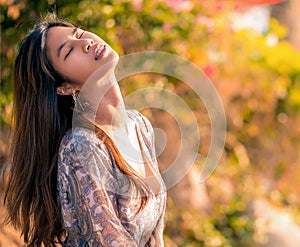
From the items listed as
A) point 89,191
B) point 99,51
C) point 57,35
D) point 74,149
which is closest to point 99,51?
point 99,51

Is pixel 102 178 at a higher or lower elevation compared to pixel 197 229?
higher

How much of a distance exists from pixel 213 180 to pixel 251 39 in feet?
4.54

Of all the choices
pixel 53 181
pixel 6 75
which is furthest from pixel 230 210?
A: pixel 53 181

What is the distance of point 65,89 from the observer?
7.80 feet

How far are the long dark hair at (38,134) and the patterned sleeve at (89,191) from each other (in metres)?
0.07

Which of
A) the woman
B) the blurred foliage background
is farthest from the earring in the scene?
the blurred foliage background

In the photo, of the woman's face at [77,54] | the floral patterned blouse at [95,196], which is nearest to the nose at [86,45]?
the woman's face at [77,54]

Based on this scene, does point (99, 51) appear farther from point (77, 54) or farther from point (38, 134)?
point (38, 134)

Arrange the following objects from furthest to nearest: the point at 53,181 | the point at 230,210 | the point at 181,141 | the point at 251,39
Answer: the point at 251,39
the point at 230,210
the point at 181,141
the point at 53,181

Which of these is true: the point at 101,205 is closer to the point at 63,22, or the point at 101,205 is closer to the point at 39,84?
the point at 39,84

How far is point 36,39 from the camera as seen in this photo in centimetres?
235

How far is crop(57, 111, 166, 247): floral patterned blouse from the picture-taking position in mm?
2268

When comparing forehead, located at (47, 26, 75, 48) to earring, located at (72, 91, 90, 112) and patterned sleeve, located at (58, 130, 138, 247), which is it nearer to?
earring, located at (72, 91, 90, 112)

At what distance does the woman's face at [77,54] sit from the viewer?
2303mm
